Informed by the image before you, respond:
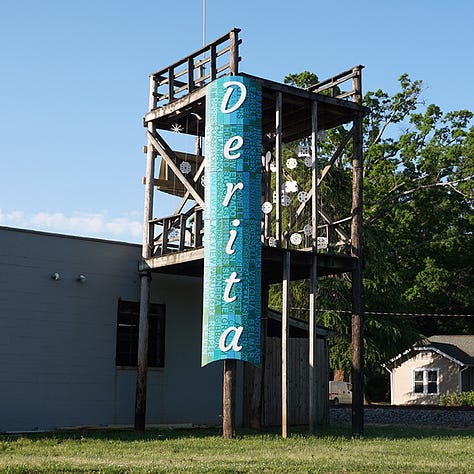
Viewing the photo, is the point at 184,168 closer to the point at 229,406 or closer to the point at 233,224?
the point at 233,224

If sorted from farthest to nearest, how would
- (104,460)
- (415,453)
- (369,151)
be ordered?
(369,151) < (415,453) < (104,460)

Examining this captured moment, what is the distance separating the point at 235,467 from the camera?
12031 mm

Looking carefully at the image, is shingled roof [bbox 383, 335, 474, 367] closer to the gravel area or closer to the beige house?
the beige house

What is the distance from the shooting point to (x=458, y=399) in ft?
130

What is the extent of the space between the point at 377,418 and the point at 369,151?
21338mm

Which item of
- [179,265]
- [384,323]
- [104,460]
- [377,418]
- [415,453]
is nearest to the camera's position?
[104,460]

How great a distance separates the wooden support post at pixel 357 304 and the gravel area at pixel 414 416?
6064 millimetres

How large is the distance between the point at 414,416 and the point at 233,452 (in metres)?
16.0

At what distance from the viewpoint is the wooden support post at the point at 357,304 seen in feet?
63.7

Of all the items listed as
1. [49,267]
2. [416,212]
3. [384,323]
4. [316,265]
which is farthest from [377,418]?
[416,212]

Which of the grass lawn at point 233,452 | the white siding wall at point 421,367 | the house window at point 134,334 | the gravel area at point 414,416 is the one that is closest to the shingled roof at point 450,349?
the white siding wall at point 421,367

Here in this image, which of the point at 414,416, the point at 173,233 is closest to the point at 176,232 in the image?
the point at 173,233

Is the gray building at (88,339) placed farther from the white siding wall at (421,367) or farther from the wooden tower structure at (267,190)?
the white siding wall at (421,367)

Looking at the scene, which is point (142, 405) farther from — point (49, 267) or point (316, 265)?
point (316, 265)
